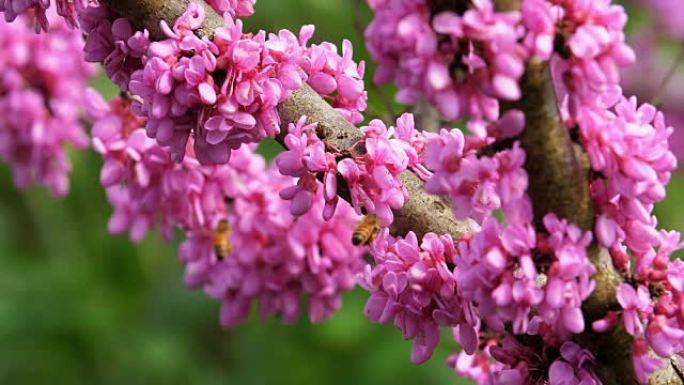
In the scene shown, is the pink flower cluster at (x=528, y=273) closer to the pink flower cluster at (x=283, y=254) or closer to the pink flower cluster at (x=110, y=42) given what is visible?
the pink flower cluster at (x=110, y=42)

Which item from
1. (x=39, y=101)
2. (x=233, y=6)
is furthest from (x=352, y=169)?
(x=39, y=101)

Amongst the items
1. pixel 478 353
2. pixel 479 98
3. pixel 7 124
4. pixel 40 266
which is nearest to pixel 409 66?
pixel 479 98

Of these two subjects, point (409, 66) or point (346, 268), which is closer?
point (409, 66)

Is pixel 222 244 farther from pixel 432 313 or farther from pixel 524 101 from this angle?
pixel 524 101

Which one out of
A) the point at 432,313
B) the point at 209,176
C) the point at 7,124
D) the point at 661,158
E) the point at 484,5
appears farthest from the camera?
the point at 7,124

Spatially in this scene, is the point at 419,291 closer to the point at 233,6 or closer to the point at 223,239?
the point at 233,6

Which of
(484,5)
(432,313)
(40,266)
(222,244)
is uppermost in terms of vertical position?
(484,5)

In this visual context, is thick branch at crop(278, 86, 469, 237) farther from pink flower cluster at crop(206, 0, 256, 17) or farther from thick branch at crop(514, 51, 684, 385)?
thick branch at crop(514, 51, 684, 385)

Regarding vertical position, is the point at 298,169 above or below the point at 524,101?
below
